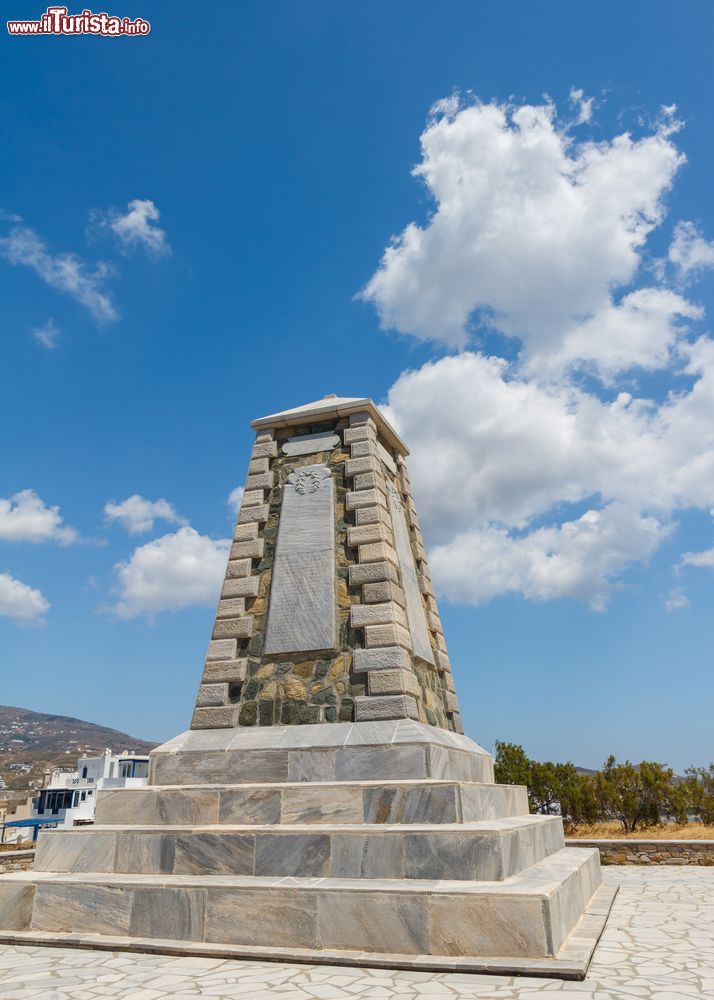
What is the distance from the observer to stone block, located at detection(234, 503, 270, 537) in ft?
28.9

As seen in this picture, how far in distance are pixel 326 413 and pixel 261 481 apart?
1193 mm

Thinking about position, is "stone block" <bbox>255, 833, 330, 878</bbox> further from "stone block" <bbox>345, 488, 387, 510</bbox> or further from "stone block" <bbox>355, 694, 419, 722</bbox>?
"stone block" <bbox>345, 488, 387, 510</bbox>

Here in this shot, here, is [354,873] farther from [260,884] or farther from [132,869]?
[132,869]

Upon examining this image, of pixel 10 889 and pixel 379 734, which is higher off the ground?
pixel 379 734

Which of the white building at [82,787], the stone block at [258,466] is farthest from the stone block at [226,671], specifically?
the white building at [82,787]

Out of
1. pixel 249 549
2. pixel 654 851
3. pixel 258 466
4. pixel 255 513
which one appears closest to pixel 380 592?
pixel 249 549

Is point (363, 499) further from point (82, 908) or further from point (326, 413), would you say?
point (82, 908)

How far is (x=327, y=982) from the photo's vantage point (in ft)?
15.4

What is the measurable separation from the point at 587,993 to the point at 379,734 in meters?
2.91

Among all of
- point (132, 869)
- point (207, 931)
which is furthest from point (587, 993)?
point (132, 869)

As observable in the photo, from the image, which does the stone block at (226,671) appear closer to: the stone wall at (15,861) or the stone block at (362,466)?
the stone block at (362,466)

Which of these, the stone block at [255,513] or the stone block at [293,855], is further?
the stone block at [255,513]

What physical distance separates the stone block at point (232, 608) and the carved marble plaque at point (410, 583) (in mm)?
1889

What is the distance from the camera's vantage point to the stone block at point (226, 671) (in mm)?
7793
